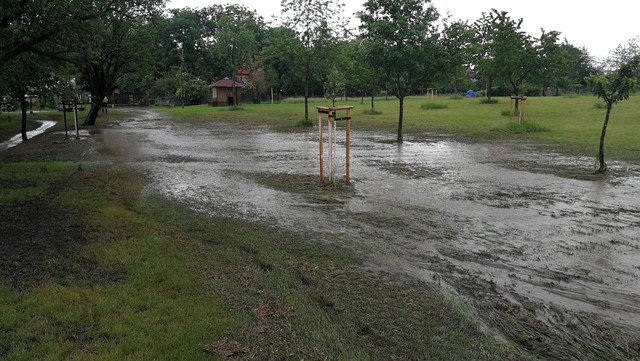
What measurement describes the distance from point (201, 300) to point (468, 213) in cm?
521

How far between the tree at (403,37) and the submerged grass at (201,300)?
12985 mm

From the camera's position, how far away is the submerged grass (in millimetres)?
4047

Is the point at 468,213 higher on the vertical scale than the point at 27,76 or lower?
lower

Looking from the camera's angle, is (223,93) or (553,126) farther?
(223,93)

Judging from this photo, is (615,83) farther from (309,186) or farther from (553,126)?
(553,126)

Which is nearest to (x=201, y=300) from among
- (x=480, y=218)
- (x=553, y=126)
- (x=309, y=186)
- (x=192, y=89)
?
(x=480, y=218)

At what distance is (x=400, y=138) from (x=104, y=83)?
20.5 metres

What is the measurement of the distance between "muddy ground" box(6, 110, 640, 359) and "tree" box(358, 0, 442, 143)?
154 inches

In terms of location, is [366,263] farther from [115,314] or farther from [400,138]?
[400,138]

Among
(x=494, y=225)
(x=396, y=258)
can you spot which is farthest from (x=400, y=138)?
(x=396, y=258)

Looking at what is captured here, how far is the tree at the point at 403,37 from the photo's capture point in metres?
18.6

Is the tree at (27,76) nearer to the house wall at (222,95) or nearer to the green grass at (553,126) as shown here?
the green grass at (553,126)

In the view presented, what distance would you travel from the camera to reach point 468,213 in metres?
8.47

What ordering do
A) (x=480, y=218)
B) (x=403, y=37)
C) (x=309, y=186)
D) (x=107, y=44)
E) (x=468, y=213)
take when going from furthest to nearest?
(x=107, y=44) < (x=403, y=37) < (x=309, y=186) < (x=468, y=213) < (x=480, y=218)
